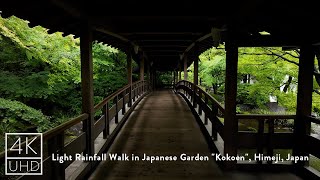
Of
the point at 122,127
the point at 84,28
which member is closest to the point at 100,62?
the point at 122,127

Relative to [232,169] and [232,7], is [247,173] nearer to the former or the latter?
[232,169]

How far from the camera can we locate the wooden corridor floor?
4391mm

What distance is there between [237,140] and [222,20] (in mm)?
2312

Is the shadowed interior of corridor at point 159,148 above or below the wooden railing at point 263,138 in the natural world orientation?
below

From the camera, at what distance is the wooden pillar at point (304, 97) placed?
183 inches

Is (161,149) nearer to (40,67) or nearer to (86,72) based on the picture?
(86,72)

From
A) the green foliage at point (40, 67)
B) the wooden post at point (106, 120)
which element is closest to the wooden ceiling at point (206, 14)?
the wooden post at point (106, 120)

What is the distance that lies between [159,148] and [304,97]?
3128 mm

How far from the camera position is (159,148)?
566 cm

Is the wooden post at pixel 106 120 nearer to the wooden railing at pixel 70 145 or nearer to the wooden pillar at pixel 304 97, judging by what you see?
the wooden railing at pixel 70 145

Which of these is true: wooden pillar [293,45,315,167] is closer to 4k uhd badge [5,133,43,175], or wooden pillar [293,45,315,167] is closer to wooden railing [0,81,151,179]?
wooden railing [0,81,151,179]

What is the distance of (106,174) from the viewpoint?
174 inches

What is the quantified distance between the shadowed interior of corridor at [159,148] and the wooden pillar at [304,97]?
1601 mm

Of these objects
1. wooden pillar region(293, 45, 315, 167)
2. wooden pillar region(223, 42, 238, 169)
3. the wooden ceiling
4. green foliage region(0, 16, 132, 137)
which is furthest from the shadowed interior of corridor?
green foliage region(0, 16, 132, 137)
